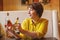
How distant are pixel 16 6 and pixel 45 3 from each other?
17.6 inches

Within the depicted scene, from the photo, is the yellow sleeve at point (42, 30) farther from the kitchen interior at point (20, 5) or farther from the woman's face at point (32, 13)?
the kitchen interior at point (20, 5)

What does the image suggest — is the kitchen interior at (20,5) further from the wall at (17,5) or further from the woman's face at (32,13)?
the woman's face at (32,13)

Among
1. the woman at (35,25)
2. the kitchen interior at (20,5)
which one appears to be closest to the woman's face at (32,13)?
the woman at (35,25)

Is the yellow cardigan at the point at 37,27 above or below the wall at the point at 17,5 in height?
below

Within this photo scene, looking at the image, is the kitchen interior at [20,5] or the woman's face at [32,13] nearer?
the woman's face at [32,13]

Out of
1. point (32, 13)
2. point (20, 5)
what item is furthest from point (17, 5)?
point (32, 13)

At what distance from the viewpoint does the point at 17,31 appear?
1.10m

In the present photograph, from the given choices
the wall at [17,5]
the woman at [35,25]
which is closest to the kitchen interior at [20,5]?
the wall at [17,5]

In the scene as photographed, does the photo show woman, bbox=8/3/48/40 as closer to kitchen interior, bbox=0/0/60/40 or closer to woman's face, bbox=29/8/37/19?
woman's face, bbox=29/8/37/19

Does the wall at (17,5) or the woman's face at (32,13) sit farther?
the wall at (17,5)

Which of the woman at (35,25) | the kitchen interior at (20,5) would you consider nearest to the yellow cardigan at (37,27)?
the woman at (35,25)

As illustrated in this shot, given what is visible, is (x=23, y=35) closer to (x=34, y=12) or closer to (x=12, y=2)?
(x=34, y=12)

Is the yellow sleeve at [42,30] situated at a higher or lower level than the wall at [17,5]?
lower

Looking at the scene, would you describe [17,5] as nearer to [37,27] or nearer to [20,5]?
[20,5]
